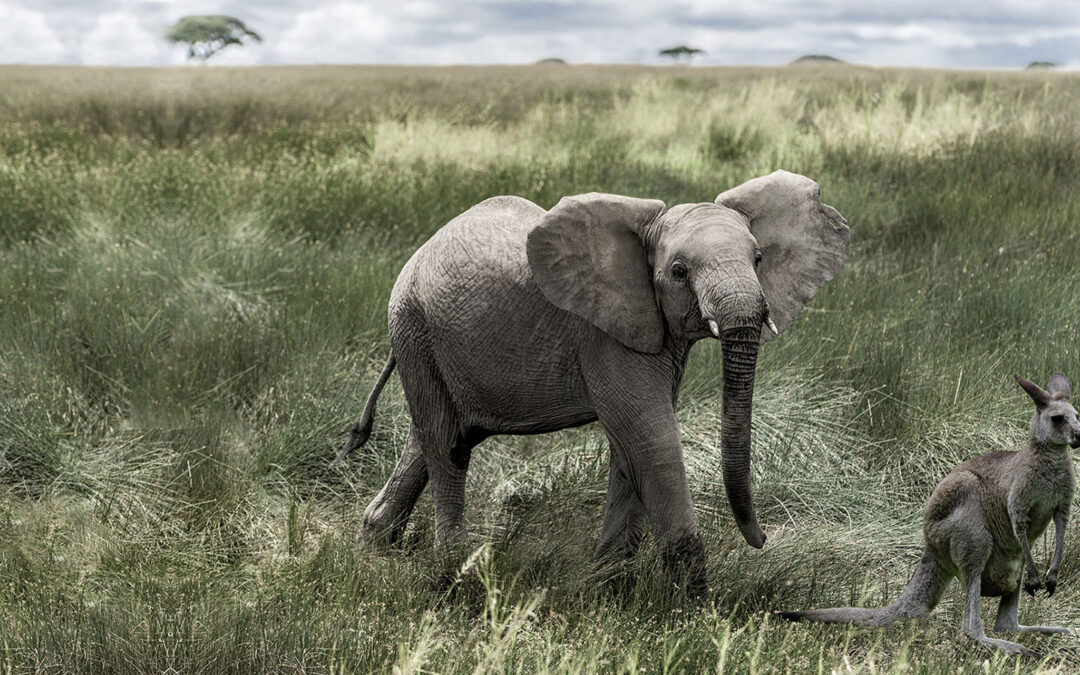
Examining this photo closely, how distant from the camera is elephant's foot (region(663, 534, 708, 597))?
119 inches

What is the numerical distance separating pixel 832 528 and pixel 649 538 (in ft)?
3.57

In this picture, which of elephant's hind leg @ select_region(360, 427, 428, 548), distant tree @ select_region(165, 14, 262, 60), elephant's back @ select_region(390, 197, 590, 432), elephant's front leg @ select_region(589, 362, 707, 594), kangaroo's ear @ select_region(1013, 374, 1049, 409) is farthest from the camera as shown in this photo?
distant tree @ select_region(165, 14, 262, 60)

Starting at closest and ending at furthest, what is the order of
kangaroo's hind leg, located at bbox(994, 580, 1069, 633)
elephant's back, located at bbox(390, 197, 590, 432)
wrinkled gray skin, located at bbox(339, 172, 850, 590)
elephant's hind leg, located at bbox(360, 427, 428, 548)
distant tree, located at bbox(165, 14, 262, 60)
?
wrinkled gray skin, located at bbox(339, 172, 850, 590)
kangaroo's hind leg, located at bbox(994, 580, 1069, 633)
elephant's back, located at bbox(390, 197, 590, 432)
elephant's hind leg, located at bbox(360, 427, 428, 548)
distant tree, located at bbox(165, 14, 262, 60)

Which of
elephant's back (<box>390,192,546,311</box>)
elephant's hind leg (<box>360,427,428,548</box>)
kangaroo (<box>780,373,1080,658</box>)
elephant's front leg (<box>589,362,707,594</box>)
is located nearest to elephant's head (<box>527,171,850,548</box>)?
elephant's front leg (<box>589,362,707,594</box>)

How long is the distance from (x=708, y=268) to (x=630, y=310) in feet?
1.04

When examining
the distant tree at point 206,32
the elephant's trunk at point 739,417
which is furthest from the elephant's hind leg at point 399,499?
the distant tree at point 206,32

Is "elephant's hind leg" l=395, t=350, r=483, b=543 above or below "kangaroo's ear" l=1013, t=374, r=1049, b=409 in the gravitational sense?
below

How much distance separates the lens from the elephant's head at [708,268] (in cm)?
265

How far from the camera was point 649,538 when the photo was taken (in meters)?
3.51

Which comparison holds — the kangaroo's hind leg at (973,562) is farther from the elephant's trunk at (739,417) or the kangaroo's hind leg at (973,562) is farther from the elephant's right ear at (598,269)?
the elephant's right ear at (598,269)

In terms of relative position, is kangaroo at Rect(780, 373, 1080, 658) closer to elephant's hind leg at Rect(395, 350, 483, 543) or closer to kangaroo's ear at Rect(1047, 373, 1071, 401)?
kangaroo's ear at Rect(1047, 373, 1071, 401)

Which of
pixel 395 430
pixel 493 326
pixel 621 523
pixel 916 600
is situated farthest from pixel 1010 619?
pixel 395 430

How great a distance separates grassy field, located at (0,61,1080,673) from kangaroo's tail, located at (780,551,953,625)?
2.8 inches

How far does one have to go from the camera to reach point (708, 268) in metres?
2.66
